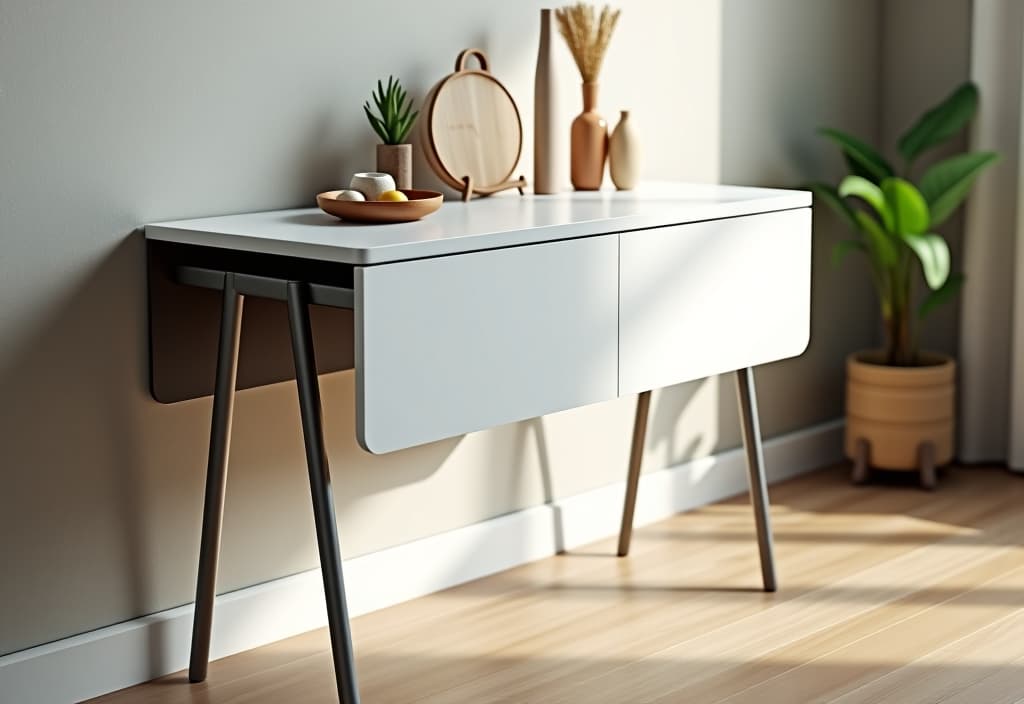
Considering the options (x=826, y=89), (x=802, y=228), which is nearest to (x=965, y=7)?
(x=826, y=89)

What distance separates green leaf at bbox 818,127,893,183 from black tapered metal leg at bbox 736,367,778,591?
3.43 ft

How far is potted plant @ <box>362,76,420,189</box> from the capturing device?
9.16ft

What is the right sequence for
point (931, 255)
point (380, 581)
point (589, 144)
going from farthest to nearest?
point (931, 255) → point (589, 144) → point (380, 581)

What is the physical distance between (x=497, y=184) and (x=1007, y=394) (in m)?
1.86

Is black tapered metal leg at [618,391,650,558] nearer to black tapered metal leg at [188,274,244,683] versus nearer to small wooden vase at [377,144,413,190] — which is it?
small wooden vase at [377,144,413,190]

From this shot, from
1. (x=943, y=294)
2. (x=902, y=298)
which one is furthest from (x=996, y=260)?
(x=902, y=298)

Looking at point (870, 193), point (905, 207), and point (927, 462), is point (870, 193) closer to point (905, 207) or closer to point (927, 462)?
point (905, 207)

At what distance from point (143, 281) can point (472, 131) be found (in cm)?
77

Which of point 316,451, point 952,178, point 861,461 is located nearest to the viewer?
point 316,451

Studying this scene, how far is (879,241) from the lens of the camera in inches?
151

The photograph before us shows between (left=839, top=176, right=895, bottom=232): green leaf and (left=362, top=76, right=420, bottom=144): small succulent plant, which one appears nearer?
(left=362, top=76, right=420, bottom=144): small succulent plant

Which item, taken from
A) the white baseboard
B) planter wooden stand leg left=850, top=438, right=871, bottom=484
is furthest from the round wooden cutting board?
planter wooden stand leg left=850, top=438, right=871, bottom=484

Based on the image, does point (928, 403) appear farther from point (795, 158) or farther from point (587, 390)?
point (587, 390)

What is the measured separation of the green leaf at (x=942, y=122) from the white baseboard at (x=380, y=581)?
2.71 feet
